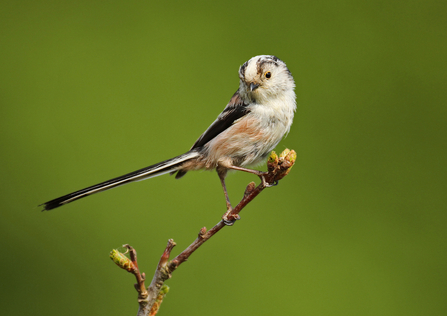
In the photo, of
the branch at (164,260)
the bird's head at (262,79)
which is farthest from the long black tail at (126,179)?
the bird's head at (262,79)

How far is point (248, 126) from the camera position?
179 cm

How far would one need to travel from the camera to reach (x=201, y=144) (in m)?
1.92

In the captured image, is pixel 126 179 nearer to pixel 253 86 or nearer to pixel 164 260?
pixel 164 260

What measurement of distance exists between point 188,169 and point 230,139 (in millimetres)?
298

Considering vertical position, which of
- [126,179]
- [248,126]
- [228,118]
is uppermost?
[228,118]

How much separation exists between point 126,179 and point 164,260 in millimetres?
459

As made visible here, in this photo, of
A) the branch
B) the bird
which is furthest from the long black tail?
the branch

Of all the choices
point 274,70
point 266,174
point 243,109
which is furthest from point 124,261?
point 274,70

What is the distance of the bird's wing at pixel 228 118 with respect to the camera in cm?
186

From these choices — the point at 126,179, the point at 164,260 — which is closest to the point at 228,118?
the point at 126,179

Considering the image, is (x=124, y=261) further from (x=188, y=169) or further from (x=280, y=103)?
(x=280, y=103)

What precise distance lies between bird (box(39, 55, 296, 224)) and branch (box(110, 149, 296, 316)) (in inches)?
13.9

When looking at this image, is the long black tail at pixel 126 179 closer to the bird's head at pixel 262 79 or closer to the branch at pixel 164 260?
the branch at pixel 164 260

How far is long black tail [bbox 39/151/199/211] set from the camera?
1.34m
